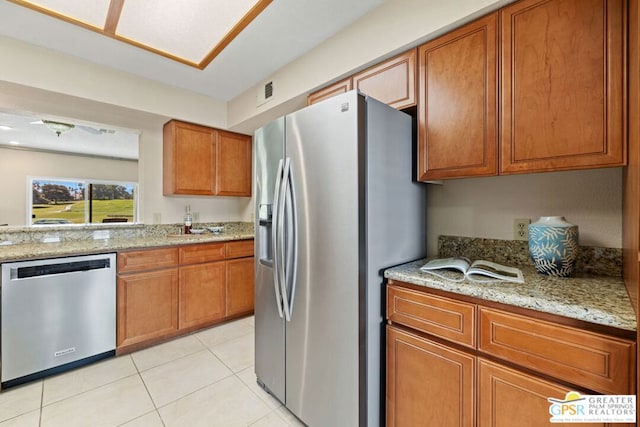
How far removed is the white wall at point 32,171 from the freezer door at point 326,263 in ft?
11.2

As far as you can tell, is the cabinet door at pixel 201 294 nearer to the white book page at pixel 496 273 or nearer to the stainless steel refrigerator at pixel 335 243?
the stainless steel refrigerator at pixel 335 243

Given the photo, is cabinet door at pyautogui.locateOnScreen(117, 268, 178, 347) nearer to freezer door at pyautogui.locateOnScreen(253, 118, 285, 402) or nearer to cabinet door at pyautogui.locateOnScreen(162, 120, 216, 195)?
cabinet door at pyautogui.locateOnScreen(162, 120, 216, 195)

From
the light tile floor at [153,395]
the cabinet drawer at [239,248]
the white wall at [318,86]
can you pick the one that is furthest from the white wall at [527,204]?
the cabinet drawer at [239,248]

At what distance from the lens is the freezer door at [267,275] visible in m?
1.64

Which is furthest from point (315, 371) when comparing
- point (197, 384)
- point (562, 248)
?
point (562, 248)

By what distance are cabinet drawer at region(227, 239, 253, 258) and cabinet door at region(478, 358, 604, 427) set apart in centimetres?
244

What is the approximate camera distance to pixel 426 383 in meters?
1.20

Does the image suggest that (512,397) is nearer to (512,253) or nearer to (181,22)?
(512,253)

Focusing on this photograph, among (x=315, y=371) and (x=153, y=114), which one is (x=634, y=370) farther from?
(x=153, y=114)

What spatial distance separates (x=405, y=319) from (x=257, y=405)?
1.14m

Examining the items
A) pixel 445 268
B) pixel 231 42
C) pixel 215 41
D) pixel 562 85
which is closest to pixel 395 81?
pixel 562 85

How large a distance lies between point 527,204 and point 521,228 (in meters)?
0.13

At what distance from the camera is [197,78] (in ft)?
8.43

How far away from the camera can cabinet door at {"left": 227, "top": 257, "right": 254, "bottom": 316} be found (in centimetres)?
293
